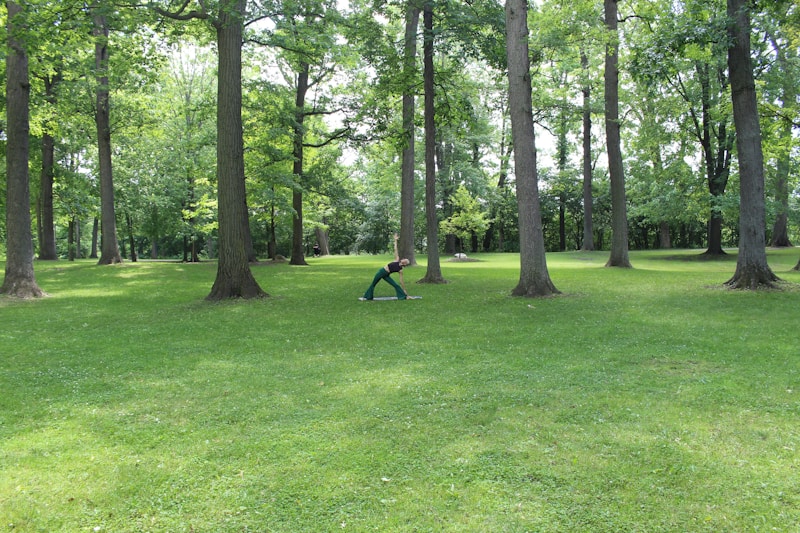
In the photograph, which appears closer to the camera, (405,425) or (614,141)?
(405,425)

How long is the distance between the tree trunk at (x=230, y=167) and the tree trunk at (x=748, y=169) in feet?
39.8

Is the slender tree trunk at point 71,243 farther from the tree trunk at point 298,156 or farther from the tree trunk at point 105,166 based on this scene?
the tree trunk at point 298,156

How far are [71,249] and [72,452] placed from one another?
103 feet

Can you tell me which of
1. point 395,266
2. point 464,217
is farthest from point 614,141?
point 464,217

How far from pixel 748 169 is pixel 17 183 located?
59.4 ft

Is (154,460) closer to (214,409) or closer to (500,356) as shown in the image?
(214,409)

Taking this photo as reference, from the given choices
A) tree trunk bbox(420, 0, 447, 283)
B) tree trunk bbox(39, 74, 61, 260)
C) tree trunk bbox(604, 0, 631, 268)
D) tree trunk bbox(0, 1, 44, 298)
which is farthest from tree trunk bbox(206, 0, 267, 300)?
tree trunk bbox(604, 0, 631, 268)

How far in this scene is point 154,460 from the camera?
373cm

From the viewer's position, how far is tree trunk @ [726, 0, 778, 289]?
12141 millimetres

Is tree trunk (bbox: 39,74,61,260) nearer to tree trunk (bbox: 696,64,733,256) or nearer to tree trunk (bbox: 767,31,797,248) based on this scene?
tree trunk (bbox: 767,31,797,248)

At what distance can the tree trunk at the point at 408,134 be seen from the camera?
15.7m

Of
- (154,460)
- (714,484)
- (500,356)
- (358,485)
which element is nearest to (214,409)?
(154,460)

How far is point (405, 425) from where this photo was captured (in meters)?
4.37

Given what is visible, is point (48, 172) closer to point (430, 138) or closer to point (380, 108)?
point (380, 108)
